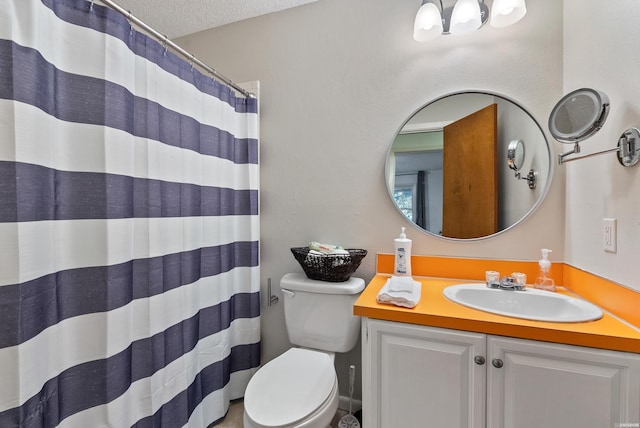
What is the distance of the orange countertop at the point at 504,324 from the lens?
2.76 ft

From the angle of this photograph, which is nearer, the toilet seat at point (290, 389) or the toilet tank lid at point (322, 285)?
the toilet seat at point (290, 389)

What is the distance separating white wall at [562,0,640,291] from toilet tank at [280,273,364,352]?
983 mm

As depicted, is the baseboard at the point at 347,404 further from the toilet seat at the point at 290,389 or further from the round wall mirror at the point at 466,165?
the round wall mirror at the point at 466,165

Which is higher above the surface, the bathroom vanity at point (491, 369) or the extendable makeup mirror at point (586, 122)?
the extendable makeup mirror at point (586, 122)

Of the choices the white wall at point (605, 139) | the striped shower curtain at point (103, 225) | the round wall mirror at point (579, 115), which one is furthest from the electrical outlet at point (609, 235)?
the striped shower curtain at point (103, 225)

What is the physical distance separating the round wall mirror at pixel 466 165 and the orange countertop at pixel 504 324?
1.67 ft

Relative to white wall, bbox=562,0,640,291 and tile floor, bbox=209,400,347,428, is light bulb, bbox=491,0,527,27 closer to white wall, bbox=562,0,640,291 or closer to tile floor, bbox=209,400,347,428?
white wall, bbox=562,0,640,291

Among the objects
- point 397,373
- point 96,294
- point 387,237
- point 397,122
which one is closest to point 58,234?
point 96,294

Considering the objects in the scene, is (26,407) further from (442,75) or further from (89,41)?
(442,75)

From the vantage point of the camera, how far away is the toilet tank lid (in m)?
1.45

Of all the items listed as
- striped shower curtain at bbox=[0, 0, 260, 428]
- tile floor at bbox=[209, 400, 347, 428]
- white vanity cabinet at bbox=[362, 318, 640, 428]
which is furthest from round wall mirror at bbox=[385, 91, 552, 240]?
tile floor at bbox=[209, 400, 347, 428]

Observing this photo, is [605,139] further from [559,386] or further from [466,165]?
[559,386]

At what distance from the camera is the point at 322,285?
4.88 ft

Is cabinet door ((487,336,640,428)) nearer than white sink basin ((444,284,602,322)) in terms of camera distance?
Yes
